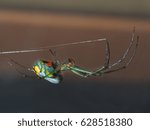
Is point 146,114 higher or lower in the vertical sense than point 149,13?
A: lower

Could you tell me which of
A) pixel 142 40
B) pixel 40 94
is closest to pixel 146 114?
pixel 142 40

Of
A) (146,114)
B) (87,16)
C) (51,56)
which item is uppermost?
(87,16)

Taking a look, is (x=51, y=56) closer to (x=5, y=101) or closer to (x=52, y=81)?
(x=52, y=81)

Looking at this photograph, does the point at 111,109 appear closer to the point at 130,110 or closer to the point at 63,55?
the point at 130,110

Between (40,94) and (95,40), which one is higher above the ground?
(95,40)

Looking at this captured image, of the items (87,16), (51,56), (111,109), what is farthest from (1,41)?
(111,109)
